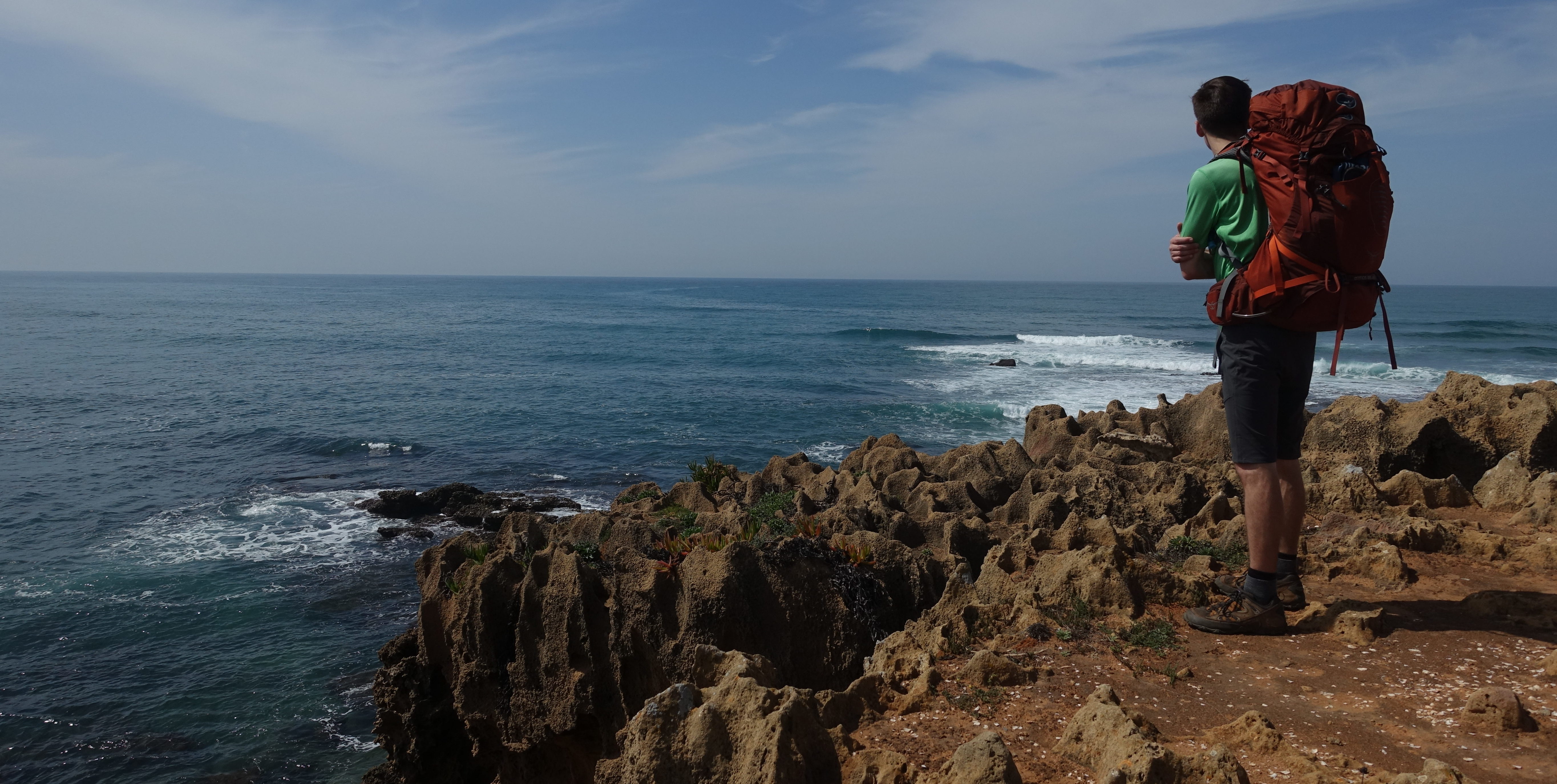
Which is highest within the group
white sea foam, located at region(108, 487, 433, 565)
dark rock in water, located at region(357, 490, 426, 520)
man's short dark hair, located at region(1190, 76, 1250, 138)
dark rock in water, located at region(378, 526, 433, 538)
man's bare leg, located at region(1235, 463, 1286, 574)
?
man's short dark hair, located at region(1190, 76, 1250, 138)

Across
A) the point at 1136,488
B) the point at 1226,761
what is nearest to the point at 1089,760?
the point at 1226,761

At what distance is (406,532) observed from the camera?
53.4ft

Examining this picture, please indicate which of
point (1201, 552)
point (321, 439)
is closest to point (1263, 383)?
point (1201, 552)

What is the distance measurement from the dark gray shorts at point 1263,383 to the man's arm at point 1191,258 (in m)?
0.30

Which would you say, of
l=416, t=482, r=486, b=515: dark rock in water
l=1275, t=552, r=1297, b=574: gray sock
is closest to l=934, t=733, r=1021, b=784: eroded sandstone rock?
l=1275, t=552, r=1297, b=574: gray sock

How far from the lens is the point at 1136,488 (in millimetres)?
9055

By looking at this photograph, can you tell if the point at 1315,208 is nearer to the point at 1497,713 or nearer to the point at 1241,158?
the point at 1241,158

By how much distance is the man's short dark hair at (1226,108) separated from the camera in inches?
170

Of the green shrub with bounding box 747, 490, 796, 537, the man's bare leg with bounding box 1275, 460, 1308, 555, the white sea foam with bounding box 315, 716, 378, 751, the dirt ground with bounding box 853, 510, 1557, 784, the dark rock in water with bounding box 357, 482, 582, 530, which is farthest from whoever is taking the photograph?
the dark rock in water with bounding box 357, 482, 582, 530

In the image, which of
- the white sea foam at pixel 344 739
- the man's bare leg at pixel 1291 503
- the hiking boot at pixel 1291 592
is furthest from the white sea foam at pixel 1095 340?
the man's bare leg at pixel 1291 503

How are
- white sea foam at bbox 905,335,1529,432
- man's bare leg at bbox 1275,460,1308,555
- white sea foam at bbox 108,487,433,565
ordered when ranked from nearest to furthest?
man's bare leg at bbox 1275,460,1308,555
white sea foam at bbox 108,487,433,565
white sea foam at bbox 905,335,1529,432

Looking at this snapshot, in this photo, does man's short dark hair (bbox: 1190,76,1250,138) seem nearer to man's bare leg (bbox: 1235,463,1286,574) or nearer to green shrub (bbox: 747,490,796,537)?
man's bare leg (bbox: 1235,463,1286,574)

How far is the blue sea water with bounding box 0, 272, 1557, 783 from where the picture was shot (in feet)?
35.0

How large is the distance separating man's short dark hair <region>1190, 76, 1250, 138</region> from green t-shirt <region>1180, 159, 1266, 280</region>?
24cm
